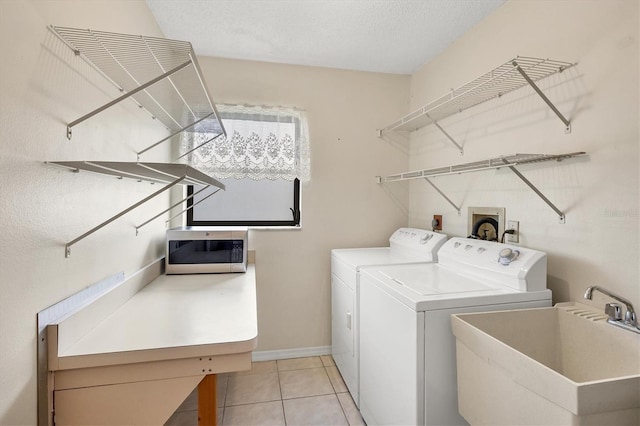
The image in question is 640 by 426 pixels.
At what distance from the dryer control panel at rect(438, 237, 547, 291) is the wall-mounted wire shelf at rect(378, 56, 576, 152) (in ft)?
2.03

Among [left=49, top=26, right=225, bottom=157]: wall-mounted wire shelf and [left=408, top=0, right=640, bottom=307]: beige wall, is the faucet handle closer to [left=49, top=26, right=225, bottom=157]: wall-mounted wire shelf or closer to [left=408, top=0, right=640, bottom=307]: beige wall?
[left=408, top=0, right=640, bottom=307]: beige wall

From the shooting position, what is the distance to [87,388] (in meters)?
1.02

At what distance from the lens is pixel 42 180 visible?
3.24 ft

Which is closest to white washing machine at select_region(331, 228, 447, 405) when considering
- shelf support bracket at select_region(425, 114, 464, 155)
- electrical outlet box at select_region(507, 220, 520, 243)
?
electrical outlet box at select_region(507, 220, 520, 243)

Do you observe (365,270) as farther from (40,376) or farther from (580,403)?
(40,376)

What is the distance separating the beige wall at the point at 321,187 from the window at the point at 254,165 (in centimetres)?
13

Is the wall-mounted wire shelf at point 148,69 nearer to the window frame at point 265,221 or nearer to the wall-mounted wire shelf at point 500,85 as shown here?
the window frame at point 265,221

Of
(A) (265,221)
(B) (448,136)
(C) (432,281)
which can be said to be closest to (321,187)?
(A) (265,221)

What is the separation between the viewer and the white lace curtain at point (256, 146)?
96.3 inches

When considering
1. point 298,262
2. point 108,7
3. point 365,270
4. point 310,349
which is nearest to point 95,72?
point 108,7

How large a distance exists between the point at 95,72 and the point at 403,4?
166 centimetres

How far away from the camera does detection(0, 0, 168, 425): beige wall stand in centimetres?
85

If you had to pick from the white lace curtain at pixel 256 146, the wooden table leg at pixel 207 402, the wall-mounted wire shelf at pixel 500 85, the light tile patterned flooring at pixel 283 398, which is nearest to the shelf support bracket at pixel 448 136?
the wall-mounted wire shelf at pixel 500 85

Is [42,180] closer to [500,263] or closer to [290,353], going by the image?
[500,263]
